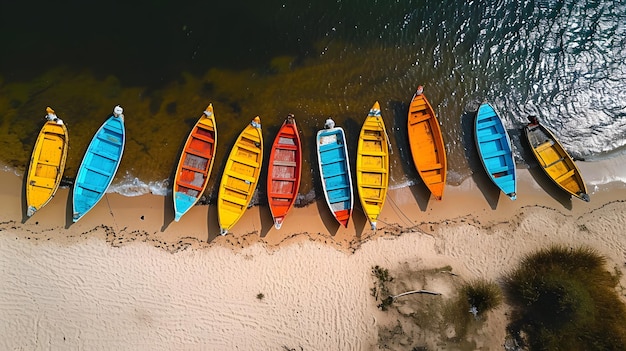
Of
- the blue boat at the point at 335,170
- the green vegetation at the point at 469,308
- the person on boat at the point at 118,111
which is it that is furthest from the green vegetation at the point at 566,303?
the person on boat at the point at 118,111

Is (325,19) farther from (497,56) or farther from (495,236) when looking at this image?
(495,236)

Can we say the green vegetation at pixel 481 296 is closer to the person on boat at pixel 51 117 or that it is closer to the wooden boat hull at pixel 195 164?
the wooden boat hull at pixel 195 164

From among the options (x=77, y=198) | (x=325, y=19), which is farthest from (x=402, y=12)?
(x=77, y=198)

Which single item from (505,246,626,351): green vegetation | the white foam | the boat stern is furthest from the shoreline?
(505,246,626,351): green vegetation

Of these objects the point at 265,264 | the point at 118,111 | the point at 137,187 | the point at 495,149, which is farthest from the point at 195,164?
the point at 495,149

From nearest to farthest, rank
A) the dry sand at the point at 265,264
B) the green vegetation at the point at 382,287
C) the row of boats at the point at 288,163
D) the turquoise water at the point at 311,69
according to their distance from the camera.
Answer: the dry sand at the point at 265,264
the green vegetation at the point at 382,287
the row of boats at the point at 288,163
the turquoise water at the point at 311,69

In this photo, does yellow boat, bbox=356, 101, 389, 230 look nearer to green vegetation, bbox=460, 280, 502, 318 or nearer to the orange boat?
the orange boat

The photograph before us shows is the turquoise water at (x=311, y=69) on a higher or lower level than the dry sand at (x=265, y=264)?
higher
